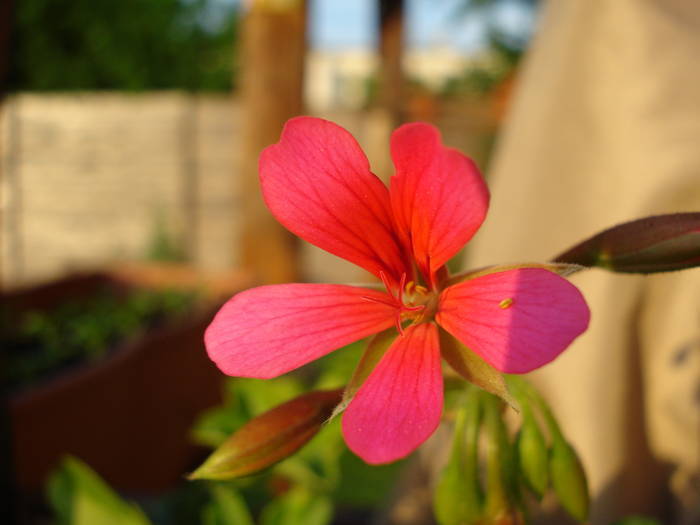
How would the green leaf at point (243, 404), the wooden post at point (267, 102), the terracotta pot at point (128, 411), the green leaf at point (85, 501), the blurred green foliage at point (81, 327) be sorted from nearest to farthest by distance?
the green leaf at point (85, 501) → the green leaf at point (243, 404) → the terracotta pot at point (128, 411) → the blurred green foliage at point (81, 327) → the wooden post at point (267, 102)

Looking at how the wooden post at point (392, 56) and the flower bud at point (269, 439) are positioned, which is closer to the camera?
the flower bud at point (269, 439)

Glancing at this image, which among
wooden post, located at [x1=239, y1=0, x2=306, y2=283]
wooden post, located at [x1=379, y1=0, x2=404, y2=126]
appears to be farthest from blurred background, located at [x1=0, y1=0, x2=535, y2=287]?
wooden post, located at [x1=239, y1=0, x2=306, y2=283]

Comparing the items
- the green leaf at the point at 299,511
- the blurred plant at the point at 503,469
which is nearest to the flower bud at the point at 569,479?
the blurred plant at the point at 503,469

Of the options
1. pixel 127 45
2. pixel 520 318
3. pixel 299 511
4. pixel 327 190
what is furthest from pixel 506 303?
pixel 127 45

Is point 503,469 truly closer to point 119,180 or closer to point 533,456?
point 533,456

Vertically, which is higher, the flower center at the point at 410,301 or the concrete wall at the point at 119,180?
the flower center at the point at 410,301

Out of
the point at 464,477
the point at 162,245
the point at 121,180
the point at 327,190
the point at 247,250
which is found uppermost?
the point at 327,190

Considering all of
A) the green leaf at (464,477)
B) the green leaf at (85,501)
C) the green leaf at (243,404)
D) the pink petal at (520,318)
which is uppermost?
the pink petal at (520,318)

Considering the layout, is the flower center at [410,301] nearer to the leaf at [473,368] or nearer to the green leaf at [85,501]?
the leaf at [473,368]
